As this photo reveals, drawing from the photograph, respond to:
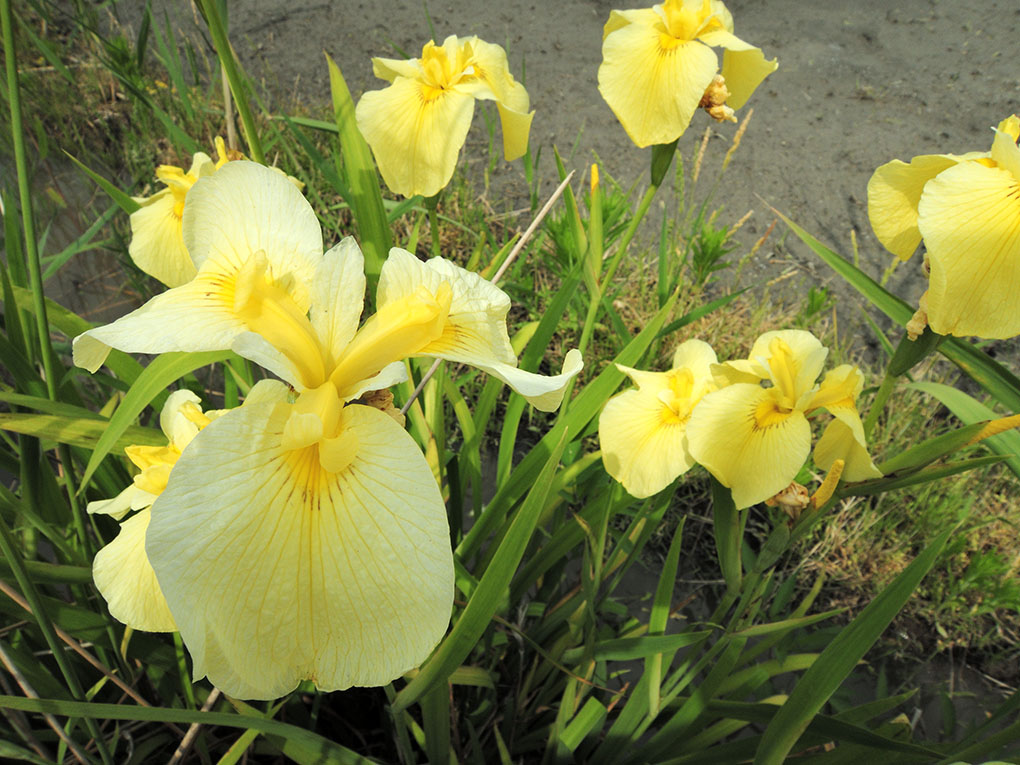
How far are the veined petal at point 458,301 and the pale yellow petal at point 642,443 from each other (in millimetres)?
336

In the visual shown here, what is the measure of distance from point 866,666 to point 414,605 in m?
1.65

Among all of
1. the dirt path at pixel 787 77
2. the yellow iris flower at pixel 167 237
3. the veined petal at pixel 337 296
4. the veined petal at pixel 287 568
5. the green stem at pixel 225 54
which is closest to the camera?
the veined petal at pixel 287 568

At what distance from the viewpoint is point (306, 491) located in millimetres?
555

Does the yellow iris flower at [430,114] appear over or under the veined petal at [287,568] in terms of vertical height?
over

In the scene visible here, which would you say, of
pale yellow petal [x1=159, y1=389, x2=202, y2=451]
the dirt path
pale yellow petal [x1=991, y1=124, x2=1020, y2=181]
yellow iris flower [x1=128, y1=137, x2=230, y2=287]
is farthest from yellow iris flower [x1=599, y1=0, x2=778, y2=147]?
the dirt path

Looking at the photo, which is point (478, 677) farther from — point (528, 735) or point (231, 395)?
point (231, 395)

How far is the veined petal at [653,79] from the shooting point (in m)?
1.09

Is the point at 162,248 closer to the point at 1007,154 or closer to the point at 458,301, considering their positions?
the point at 458,301

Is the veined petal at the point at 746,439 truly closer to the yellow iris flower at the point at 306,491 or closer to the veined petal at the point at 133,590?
the yellow iris flower at the point at 306,491

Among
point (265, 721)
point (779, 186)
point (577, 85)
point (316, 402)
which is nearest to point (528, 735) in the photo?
point (265, 721)

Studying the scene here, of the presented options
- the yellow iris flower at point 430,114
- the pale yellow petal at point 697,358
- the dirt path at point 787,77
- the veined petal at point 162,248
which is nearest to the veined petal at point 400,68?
the yellow iris flower at point 430,114

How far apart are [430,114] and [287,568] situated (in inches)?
33.0

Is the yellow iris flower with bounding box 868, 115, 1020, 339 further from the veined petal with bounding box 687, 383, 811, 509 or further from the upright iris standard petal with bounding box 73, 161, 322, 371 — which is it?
the upright iris standard petal with bounding box 73, 161, 322, 371

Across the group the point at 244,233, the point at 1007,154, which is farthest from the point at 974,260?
the point at 244,233
